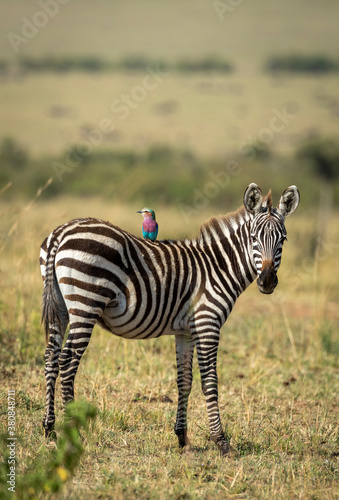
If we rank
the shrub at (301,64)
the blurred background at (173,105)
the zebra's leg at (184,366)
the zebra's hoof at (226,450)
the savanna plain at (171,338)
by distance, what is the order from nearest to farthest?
1. the savanna plain at (171,338)
2. the zebra's hoof at (226,450)
3. the zebra's leg at (184,366)
4. the blurred background at (173,105)
5. the shrub at (301,64)

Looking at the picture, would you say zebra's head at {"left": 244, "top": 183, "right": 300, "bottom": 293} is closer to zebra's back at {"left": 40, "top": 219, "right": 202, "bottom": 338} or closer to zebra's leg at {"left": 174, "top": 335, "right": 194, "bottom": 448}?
zebra's back at {"left": 40, "top": 219, "right": 202, "bottom": 338}

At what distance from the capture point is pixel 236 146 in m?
47.2

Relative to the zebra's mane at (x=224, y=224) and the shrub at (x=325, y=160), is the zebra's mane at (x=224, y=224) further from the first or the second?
the shrub at (x=325, y=160)

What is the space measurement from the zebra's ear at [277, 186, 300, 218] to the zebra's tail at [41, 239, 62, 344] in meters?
2.15

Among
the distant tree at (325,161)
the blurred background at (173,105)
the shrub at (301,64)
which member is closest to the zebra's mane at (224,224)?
the blurred background at (173,105)

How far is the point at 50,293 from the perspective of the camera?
16.5ft

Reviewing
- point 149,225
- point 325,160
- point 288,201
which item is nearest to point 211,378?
point 149,225

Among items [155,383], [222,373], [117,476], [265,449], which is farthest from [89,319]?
[222,373]

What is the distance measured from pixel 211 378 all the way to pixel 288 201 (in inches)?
72.6

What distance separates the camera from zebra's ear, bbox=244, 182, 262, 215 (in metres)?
5.43

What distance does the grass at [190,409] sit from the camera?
4.64 meters

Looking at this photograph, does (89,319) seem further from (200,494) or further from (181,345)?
(200,494)

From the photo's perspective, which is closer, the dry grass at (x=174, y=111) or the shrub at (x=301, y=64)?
the dry grass at (x=174, y=111)

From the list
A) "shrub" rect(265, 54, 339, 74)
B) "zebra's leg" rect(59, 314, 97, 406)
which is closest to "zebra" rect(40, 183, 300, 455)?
"zebra's leg" rect(59, 314, 97, 406)
